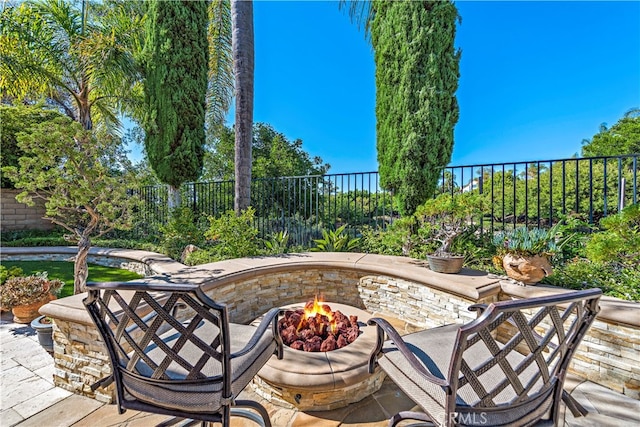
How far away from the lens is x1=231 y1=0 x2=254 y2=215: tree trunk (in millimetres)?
5449

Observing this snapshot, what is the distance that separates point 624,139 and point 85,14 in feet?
86.9

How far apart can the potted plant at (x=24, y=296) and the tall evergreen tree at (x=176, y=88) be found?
12.3ft

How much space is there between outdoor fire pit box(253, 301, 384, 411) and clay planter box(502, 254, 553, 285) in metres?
1.70

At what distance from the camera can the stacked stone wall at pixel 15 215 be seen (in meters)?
8.91

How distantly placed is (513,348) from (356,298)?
2849mm

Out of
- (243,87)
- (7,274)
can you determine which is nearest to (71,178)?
(7,274)

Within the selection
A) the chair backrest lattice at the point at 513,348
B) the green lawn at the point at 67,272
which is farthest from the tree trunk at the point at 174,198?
the chair backrest lattice at the point at 513,348

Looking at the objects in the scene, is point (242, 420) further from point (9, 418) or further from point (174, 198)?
point (174, 198)

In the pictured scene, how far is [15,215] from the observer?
357 inches

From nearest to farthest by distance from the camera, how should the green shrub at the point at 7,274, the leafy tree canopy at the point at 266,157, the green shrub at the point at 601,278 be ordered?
the green shrub at the point at 601,278, the green shrub at the point at 7,274, the leafy tree canopy at the point at 266,157

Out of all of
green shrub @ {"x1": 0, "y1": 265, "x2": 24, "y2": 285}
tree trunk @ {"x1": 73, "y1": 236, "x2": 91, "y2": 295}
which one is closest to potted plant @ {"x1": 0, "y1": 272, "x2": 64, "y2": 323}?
green shrub @ {"x1": 0, "y1": 265, "x2": 24, "y2": 285}

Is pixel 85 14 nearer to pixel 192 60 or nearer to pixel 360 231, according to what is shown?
pixel 192 60

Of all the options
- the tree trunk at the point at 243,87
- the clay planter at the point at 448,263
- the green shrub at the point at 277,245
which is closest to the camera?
the clay planter at the point at 448,263

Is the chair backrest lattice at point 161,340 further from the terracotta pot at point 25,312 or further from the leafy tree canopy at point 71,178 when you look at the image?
the terracotta pot at point 25,312
